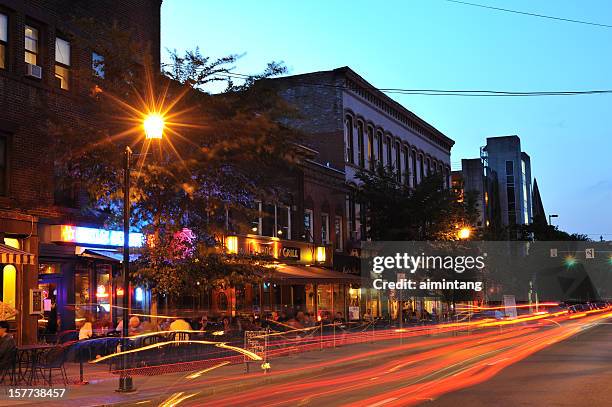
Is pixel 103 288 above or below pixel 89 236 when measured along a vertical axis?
below

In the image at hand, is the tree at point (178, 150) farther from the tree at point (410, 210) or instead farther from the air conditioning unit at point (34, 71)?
the tree at point (410, 210)

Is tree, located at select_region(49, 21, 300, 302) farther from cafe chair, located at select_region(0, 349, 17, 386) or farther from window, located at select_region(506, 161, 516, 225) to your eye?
window, located at select_region(506, 161, 516, 225)

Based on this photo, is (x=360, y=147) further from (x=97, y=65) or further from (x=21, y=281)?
(x=21, y=281)

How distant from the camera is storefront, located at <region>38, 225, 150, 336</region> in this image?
19875 millimetres

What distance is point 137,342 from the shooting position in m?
18.6

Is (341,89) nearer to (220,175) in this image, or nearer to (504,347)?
(504,347)

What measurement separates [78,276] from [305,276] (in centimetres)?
962

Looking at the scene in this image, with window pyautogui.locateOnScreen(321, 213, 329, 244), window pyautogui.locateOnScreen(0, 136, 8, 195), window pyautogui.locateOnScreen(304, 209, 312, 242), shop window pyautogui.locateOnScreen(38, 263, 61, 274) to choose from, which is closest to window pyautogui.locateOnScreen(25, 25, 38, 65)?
window pyautogui.locateOnScreen(0, 136, 8, 195)

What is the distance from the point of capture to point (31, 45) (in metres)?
20.0

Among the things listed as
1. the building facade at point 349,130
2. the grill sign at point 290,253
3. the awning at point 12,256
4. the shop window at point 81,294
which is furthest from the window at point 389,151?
the awning at point 12,256

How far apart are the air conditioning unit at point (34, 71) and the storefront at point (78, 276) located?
419 centimetres

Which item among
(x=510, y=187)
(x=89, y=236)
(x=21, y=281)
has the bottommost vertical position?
(x=21, y=281)

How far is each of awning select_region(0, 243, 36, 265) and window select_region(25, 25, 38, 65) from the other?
589 centimetres

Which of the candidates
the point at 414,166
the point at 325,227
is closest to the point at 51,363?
the point at 325,227
